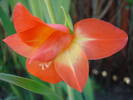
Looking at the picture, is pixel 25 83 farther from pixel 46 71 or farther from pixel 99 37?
pixel 99 37

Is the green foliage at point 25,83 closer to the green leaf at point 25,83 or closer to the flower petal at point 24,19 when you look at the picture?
the green leaf at point 25,83

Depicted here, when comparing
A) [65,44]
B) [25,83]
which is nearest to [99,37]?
[65,44]

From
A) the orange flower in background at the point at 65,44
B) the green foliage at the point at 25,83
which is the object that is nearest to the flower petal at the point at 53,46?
the orange flower in background at the point at 65,44

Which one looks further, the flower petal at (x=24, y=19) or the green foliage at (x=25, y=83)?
the green foliage at (x=25, y=83)

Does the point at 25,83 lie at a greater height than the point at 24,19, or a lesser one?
lesser

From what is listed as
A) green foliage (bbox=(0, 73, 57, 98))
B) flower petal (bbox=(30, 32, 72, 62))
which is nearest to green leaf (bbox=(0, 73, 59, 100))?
green foliage (bbox=(0, 73, 57, 98))

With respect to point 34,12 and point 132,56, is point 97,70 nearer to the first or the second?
point 132,56

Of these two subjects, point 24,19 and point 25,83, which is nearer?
point 24,19

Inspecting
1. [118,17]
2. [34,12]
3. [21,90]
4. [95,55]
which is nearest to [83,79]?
[95,55]

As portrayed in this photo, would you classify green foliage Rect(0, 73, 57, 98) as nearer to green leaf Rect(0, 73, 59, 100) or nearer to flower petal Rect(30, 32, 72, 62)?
green leaf Rect(0, 73, 59, 100)
